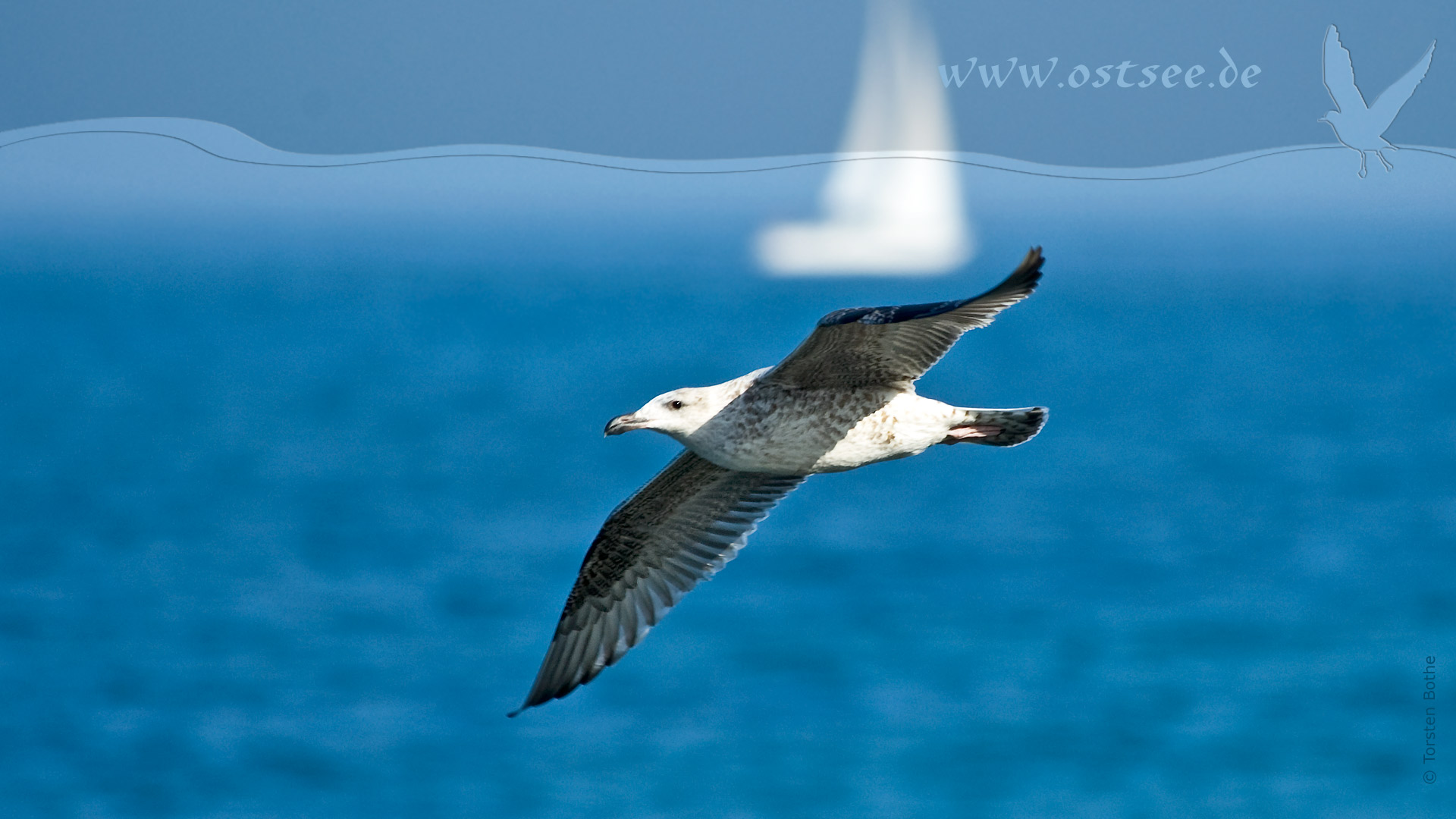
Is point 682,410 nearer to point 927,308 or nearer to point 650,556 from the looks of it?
point 927,308

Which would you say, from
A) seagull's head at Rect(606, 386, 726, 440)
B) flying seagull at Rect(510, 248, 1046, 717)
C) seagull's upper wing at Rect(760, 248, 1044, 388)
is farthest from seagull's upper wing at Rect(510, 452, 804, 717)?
seagull's upper wing at Rect(760, 248, 1044, 388)

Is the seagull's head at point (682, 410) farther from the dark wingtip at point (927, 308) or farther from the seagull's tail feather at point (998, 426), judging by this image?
the seagull's tail feather at point (998, 426)

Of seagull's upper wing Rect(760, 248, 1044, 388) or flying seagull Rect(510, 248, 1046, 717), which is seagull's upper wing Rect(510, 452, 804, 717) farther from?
seagull's upper wing Rect(760, 248, 1044, 388)

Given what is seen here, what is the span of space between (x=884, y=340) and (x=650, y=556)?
4.74ft

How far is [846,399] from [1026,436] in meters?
0.59

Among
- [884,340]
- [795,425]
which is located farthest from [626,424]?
[884,340]

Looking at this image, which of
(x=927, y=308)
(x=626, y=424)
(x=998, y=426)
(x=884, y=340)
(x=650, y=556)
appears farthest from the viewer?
(x=650, y=556)

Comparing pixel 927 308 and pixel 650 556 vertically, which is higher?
pixel 650 556

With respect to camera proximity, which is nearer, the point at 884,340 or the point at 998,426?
the point at 884,340

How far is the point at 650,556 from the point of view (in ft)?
16.4

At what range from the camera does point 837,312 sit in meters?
3.77

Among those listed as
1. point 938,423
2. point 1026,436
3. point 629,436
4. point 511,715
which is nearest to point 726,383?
point 938,423

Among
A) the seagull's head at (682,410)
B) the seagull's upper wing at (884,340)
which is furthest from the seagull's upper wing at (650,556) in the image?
the seagull's upper wing at (884,340)

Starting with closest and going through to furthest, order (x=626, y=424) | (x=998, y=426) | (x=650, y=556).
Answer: (x=626, y=424)
(x=998, y=426)
(x=650, y=556)
